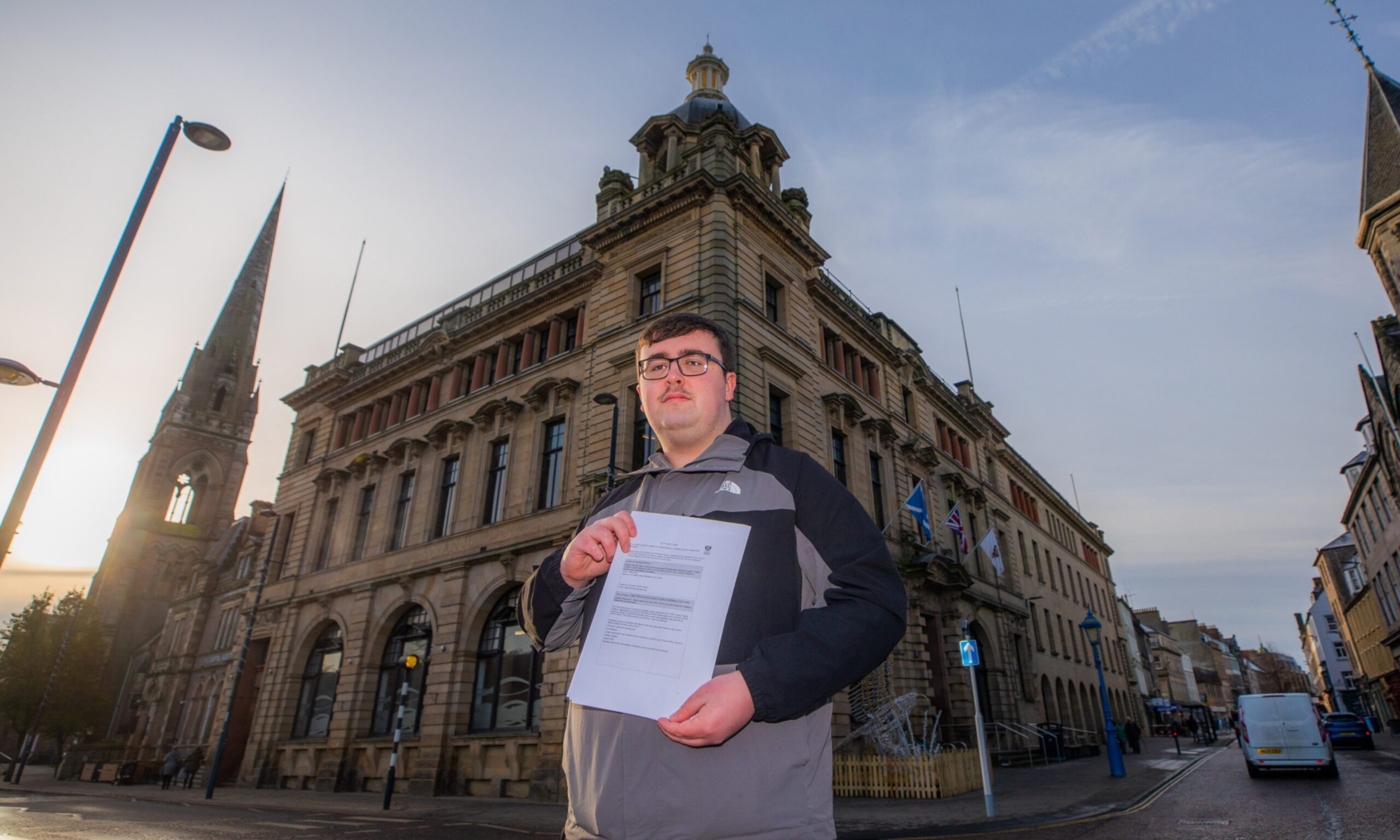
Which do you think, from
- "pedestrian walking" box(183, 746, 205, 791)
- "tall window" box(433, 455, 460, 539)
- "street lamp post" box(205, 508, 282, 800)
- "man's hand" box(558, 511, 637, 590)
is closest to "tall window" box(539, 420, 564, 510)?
"tall window" box(433, 455, 460, 539)

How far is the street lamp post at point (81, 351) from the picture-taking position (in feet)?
22.2

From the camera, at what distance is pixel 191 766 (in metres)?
24.5

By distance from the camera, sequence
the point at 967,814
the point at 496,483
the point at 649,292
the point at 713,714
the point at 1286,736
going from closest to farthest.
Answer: the point at 713,714 → the point at 967,814 → the point at 1286,736 → the point at 649,292 → the point at 496,483

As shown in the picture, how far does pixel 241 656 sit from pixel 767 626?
27.3 meters

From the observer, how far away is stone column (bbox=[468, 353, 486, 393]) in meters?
23.7

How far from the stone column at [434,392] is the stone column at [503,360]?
10.3 feet

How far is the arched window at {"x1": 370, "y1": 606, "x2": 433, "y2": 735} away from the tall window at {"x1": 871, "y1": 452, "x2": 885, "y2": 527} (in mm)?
14695

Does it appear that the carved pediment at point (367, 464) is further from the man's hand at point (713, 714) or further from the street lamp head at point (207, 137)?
the man's hand at point (713, 714)

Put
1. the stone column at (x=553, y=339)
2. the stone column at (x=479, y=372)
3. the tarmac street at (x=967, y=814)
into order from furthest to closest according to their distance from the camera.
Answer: the stone column at (x=479, y=372), the stone column at (x=553, y=339), the tarmac street at (x=967, y=814)

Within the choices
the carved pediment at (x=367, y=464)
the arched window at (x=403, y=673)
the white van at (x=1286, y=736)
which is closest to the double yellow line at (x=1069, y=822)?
the white van at (x=1286, y=736)

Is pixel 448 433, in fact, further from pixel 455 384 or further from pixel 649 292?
pixel 649 292

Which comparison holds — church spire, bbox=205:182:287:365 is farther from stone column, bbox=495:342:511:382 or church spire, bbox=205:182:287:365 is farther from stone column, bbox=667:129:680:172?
stone column, bbox=667:129:680:172

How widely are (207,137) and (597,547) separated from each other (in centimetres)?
950

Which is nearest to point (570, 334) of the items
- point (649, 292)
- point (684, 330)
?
point (649, 292)
